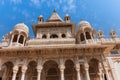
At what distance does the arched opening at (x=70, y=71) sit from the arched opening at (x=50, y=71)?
1098mm

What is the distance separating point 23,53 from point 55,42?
5.50 m

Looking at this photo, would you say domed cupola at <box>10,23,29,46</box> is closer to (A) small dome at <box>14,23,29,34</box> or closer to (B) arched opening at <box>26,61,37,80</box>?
(A) small dome at <box>14,23,29,34</box>

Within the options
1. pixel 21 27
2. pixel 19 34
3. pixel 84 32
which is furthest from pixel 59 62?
pixel 21 27

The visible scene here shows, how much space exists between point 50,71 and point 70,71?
2435 millimetres

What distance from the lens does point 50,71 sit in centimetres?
2061

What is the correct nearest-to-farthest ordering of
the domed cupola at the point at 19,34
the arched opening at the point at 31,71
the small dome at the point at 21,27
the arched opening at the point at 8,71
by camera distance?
1. the arched opening at the point at 31,71
2. the arched opening at the point at 8,71
3. the domed cupola at the point at 19,34
4. the small dome at the point at 21,27

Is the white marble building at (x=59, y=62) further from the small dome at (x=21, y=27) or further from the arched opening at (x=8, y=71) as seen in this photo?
the small dome at (x=21, y=27)

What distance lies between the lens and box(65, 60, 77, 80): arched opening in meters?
19.8

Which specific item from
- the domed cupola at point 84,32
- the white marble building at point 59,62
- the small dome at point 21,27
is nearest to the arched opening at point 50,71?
the white marble building at point 59,62

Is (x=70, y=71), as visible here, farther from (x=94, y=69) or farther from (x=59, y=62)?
(x=94, y=69)

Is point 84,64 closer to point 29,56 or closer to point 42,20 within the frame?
point 29,56

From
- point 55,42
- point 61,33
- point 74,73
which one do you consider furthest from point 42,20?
point 74,73

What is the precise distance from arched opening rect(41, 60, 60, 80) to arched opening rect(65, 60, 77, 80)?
1098 millimetres

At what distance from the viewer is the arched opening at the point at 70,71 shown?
1977 centimetres
